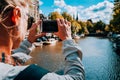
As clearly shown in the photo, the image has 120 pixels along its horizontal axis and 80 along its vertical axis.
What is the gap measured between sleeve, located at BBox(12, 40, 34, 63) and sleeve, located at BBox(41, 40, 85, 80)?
388 mm

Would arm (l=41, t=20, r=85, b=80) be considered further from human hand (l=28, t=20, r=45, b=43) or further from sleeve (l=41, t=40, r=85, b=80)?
human hand (l=28, t=20, r=45, b=43)

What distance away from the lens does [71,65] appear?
2.03 metres

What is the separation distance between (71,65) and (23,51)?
22.8 inches

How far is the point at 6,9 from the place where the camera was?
86.0 inches

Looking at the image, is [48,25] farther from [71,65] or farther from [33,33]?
[71,65]

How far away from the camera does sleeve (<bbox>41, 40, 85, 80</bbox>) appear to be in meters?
1.91

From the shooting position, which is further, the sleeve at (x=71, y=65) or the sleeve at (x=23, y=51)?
the sleeve at (x=23, y=51)

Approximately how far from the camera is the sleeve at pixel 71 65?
6.26ft

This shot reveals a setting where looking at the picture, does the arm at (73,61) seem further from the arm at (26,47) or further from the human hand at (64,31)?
the arm at (26,47)

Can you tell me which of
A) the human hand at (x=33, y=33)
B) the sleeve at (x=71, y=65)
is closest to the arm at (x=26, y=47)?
the human hand at (x=33, y=33)

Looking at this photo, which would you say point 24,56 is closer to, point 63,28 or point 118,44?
point 63,28

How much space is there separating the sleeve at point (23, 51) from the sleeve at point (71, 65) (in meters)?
0.39

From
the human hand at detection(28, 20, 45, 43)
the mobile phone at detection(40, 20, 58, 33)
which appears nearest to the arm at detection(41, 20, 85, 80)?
the human hand at detection(28, 20, 45, 43)

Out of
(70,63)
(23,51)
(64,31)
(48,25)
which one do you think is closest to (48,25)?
(48,25)
